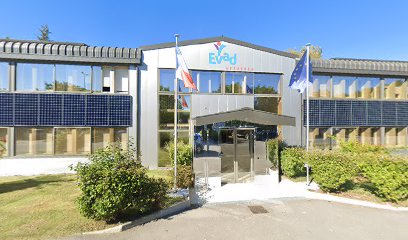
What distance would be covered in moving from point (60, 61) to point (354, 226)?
15.7 metres

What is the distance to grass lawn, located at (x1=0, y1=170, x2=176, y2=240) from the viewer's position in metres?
5.75

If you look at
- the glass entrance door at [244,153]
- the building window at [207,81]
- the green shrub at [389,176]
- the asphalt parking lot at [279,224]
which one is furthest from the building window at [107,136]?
the green shrub at [389,176]

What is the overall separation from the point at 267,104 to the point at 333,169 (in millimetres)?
6871

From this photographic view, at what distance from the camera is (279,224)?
259 inches

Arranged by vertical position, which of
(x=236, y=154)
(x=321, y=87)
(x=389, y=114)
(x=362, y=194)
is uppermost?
(x=321, y=87)

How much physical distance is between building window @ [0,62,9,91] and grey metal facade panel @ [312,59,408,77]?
18.9 metres

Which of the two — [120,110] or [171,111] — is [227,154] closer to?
[171,111]

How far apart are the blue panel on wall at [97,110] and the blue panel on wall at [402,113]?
793 inches

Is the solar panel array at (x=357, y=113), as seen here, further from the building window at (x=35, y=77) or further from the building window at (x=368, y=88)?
the building window at (x=35, y=77)

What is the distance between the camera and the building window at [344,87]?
51.8 ft

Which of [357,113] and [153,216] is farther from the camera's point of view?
[357,113]

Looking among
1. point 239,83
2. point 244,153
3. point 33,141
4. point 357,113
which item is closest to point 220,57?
point 239,83

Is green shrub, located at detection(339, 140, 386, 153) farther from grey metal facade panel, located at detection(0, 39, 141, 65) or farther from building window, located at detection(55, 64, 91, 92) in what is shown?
building window, located at detection(55, 64, 91, 92)

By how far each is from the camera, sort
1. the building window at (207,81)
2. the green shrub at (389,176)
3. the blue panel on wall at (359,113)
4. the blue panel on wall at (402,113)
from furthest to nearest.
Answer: the blue panel on wall at (402,113) < the blue panel on wall at (359,113) < the building window at (207,81) < the green shrub at (389,176)
